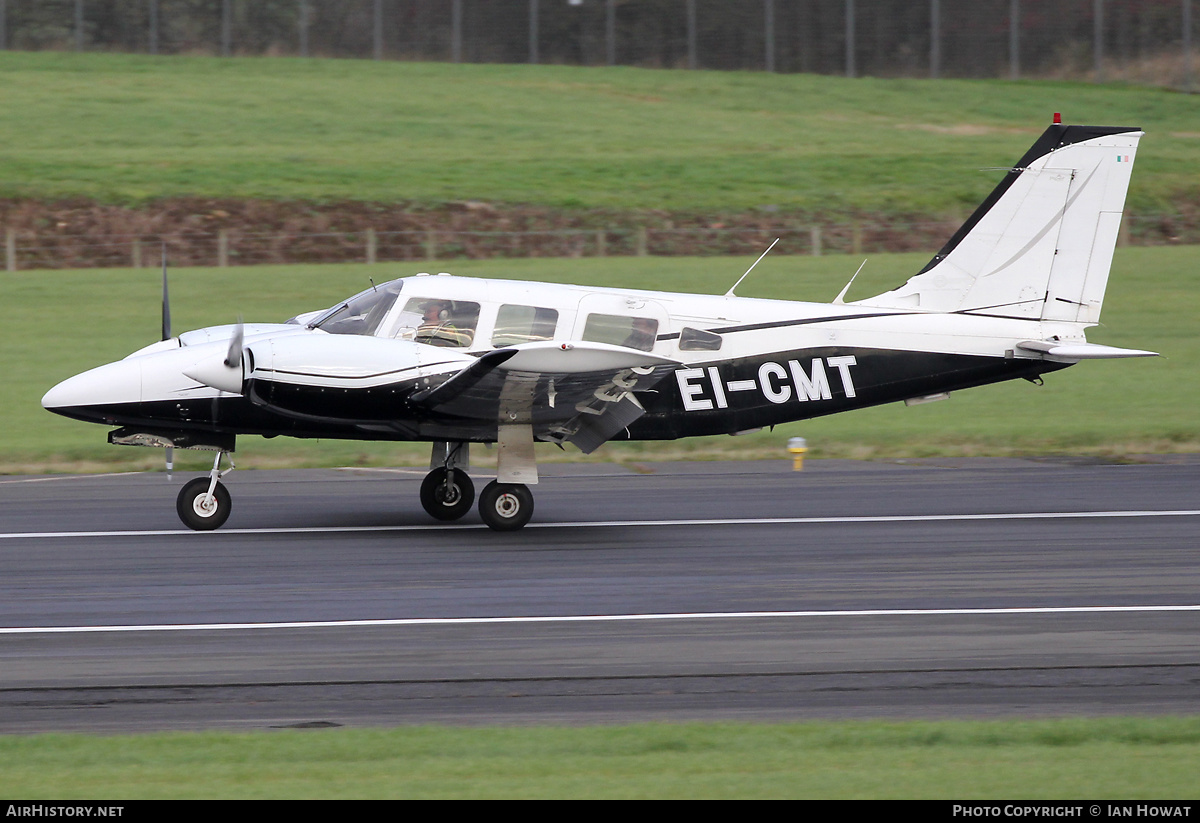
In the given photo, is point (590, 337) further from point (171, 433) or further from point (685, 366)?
point (171, 433)

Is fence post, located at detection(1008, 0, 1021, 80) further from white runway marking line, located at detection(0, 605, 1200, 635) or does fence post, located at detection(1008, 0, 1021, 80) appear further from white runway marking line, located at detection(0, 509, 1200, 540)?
white runway marking line, located at detection(0, 605, 1200, 635)

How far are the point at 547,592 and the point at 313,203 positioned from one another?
93.8 feet

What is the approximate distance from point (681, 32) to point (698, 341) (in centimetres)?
4823

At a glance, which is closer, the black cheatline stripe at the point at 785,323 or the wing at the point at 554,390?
the wing at the point at 554,390

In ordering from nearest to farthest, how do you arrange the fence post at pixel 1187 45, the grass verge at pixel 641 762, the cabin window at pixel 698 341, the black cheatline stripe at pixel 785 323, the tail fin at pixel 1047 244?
the grass verge at pixel 641 762 → the cabin window at pixel 698 341 → the black cheatline stripe at pixel 785 323 → the tail fin at pixel 1047 244 → the fence post at pixel 1187 45

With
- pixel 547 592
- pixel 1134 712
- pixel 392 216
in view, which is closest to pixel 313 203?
pixel 392 216

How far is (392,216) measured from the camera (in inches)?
1444

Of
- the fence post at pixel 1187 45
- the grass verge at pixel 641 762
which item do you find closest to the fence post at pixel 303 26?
the fence post at pixel 1187 45

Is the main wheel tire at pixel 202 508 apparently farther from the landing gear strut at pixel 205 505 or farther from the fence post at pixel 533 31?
the fence post at pixel 533 31

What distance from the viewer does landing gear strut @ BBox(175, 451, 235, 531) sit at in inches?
527

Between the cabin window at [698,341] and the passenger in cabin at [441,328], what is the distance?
2.20 m

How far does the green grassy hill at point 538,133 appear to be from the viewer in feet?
129

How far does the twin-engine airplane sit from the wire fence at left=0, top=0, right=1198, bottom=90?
149ft

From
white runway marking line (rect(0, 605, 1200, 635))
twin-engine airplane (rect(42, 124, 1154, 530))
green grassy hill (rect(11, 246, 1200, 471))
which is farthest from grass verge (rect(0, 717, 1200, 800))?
green grassy hill (rect(11, 246, 1200, 471))
